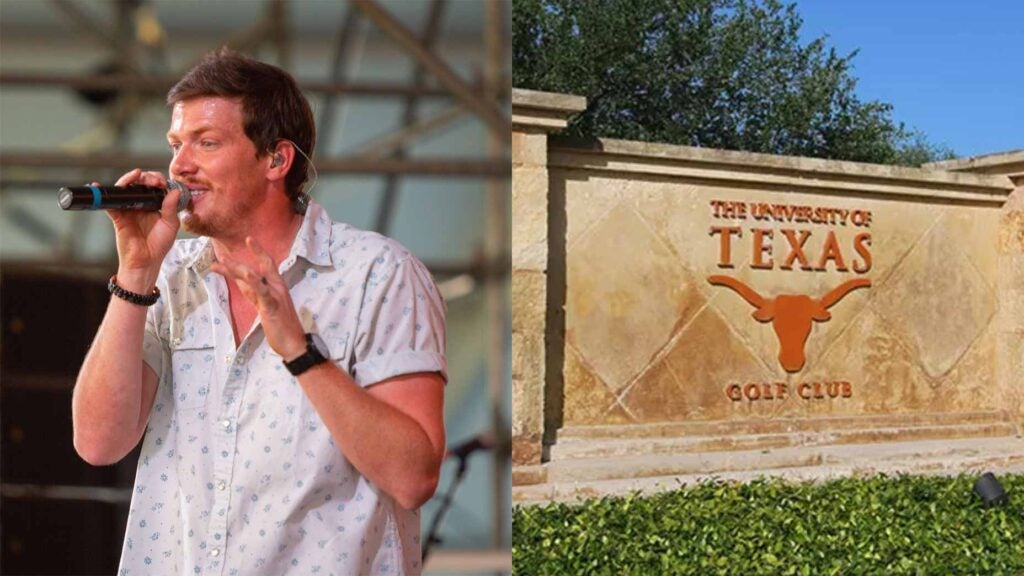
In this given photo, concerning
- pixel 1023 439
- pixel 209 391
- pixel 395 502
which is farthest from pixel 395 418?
pixel 1023 439

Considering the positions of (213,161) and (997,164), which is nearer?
(213,161)

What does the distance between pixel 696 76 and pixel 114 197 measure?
56.3ft

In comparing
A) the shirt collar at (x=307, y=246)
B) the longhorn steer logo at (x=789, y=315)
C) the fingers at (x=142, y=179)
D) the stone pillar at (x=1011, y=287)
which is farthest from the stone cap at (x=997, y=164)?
the fingers at (x=142, y=179)

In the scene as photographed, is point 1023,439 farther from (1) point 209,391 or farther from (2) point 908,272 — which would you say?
(1) point 209,391

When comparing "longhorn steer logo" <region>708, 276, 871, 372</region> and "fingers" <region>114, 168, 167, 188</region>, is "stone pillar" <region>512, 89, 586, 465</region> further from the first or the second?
"fingers" <region>114, 168, 167, 188</region>

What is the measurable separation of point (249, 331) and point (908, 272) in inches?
277

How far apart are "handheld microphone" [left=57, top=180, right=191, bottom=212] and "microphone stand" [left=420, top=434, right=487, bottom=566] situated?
615mm

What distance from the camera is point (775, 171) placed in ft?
23.1

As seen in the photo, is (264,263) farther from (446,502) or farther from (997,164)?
(997,164)

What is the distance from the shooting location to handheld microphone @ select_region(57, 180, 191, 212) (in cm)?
122

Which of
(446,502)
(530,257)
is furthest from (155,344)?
(530,257)

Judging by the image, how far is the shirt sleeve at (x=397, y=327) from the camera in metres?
1.37

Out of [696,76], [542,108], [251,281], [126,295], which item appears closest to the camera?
[251,281]

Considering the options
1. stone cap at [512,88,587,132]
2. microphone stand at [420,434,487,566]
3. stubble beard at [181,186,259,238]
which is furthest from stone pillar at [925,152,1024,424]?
stubble beard at [181,186,259,238]
